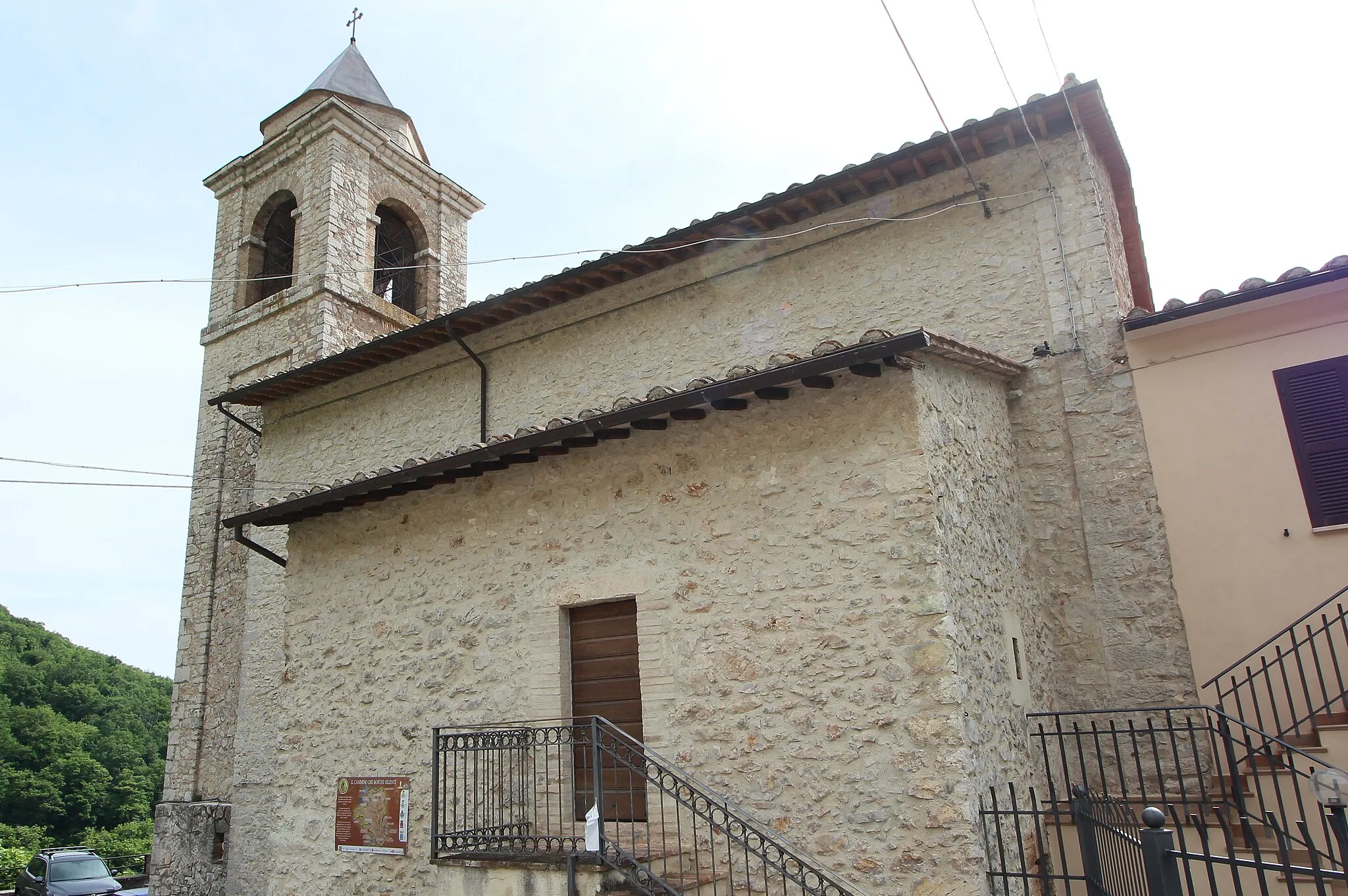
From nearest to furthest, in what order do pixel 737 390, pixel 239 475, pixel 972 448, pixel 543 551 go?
pixel 737 390
pixel 972 448
pixel 543 551
pixel 239 475

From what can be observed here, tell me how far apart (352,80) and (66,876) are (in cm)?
1606

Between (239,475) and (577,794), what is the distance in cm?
1023

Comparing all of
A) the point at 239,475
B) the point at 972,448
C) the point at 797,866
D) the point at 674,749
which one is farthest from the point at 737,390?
the point at 239,475

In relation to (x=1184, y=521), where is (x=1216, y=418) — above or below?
above

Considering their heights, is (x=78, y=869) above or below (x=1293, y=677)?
below

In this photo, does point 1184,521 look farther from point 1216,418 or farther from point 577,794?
point 577,794

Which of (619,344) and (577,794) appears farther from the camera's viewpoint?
(619,344)

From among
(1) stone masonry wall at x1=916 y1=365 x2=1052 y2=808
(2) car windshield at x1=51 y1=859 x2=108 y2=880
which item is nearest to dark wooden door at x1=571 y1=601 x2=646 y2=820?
(1) stone masonry wall at x1=916 y1=365 x2=1052 y2=808

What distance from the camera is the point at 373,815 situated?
26.1 ft

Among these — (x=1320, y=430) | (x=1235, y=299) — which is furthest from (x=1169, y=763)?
(x=1235, y=299)

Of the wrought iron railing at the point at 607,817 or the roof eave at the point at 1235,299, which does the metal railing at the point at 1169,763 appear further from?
the roof eave at the point at 1235,299

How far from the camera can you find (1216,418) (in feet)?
23.7

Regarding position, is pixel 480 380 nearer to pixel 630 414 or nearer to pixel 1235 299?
pixel 630 414

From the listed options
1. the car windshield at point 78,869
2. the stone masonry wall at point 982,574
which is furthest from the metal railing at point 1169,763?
the car windshield at point 78,869
